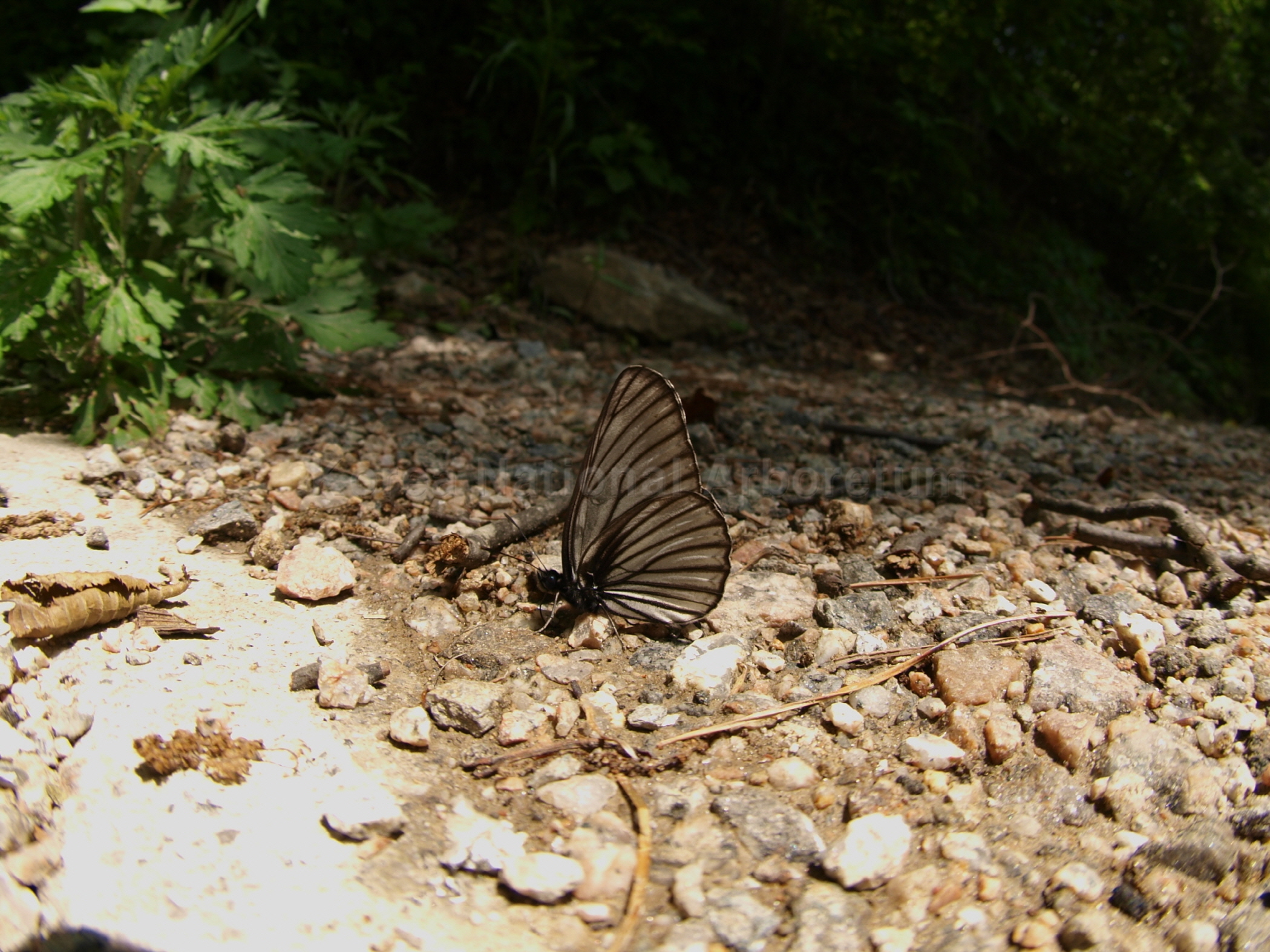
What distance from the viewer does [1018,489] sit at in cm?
338

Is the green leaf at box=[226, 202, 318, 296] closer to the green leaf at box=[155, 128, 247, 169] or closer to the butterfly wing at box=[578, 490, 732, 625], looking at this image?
the green leaf at box=[155, 128, 247, 169]

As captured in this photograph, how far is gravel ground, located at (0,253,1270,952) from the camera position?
1.71m

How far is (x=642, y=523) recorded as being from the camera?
8.20 ft

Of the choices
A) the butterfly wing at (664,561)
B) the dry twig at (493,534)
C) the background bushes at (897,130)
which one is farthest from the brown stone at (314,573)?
the background bushes at (897,130)

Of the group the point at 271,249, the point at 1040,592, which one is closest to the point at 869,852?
the point at 1040,592

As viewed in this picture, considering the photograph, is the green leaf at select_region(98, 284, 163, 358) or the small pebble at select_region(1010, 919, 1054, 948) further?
the green leaf at select_region(98, 284, 163, 358)

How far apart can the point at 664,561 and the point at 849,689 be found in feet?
1.95

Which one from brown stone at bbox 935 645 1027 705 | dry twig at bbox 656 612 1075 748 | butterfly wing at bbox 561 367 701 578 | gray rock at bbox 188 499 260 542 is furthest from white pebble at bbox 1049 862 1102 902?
gray rock at bbox 188 499 260 542

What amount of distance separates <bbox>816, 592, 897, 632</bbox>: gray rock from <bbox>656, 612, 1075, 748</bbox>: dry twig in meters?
0.18

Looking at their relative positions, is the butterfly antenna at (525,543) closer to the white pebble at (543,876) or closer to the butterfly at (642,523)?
the butterfly at (642,523)

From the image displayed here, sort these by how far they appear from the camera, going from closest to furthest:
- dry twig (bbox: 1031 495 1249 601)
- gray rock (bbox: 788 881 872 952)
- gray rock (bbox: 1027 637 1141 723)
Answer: gray rock (bbox: 788 881 872 952) < gray rock (bbox: 1027 637 1141 723) < dry twig (bbox: 1031 495 1249 601)

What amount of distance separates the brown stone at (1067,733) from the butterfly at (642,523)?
0.84 metres

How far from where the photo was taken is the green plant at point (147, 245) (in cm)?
281

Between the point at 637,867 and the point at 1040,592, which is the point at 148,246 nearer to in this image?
the point at 637,867
